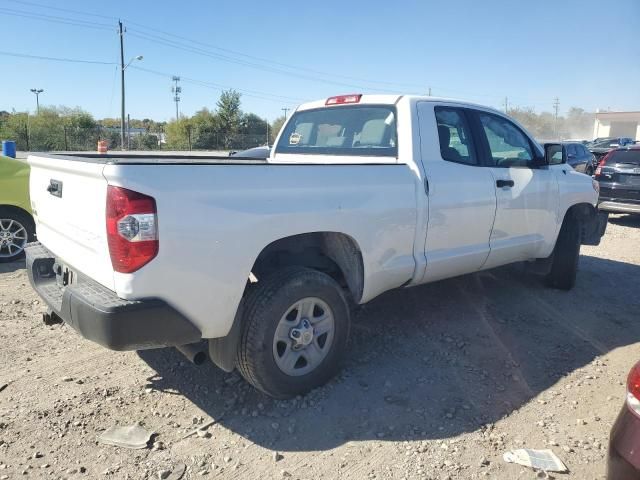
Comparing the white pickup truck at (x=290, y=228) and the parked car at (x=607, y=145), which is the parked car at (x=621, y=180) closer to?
the white pickup truck at (x=290, y=228)

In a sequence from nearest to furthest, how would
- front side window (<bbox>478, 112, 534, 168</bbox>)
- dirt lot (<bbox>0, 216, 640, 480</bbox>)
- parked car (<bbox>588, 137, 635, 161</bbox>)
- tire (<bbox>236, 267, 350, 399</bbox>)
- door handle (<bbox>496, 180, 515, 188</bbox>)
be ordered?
dirt lot (<bbox>0, 216, 640, 480</bbox>) → tire (<bbox>236, 267, 350, 399</bbox>) → door handle (<bbox>496, 180, 515, 188</bbox>) → front side window (<bbox>478, 112, 534, 168</bbox>) → parked car (<bbox>588, 137, 635, 161</bbox>)

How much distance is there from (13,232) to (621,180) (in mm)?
10957

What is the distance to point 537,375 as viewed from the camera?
3.78 metres

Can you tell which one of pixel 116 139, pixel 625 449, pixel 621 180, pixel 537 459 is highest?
pixel 116 139

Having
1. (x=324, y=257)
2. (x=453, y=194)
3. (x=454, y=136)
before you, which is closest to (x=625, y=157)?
(x=454, y=136)

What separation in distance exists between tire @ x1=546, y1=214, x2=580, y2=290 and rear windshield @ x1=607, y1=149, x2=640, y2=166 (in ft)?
20.9

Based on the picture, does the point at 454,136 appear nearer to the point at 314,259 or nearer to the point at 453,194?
the point at 453,194

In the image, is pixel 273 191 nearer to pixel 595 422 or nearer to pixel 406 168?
pixel 406 168

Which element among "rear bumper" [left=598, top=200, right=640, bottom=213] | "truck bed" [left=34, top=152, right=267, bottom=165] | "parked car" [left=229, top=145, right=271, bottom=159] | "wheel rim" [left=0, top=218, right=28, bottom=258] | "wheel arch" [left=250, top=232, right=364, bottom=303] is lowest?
"wheel rim" [left=0, top=218, right=28, bottom=258]

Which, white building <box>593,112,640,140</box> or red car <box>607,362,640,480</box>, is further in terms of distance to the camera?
white building <box>593,112,640,140</box>

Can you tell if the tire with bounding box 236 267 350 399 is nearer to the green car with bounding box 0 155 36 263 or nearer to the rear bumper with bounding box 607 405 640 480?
the rear bumper with bounding box 607 405 640 480

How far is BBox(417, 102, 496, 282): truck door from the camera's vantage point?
3953 mm

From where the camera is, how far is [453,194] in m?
4.04

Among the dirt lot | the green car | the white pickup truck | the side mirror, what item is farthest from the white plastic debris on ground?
the green car
